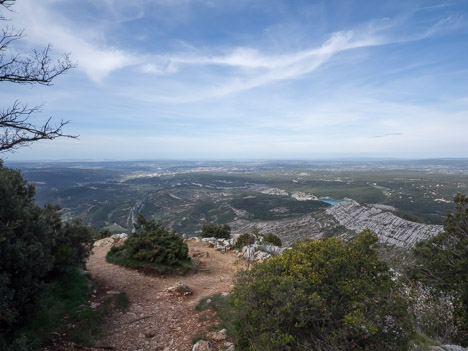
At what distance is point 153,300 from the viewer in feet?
30.4

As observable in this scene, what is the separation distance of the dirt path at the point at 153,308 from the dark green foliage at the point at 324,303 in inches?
115

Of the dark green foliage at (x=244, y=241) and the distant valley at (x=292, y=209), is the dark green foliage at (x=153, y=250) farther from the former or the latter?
the distant valley at (x=292, y=209)

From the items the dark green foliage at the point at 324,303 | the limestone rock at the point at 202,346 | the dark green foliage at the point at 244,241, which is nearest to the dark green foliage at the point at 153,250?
the dark green foliage at the point at 244,241

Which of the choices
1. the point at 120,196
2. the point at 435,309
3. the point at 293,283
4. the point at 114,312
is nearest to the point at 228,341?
the point at 293,283

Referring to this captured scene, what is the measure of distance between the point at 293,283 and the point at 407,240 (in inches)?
1982

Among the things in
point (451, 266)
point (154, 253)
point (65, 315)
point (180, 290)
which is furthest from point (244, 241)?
point (65, 315)

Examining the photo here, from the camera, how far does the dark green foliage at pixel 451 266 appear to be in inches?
262

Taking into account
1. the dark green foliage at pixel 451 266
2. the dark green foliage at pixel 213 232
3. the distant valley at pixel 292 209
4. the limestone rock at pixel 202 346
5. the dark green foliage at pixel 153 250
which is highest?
the dark green foliage at pixel 451 266

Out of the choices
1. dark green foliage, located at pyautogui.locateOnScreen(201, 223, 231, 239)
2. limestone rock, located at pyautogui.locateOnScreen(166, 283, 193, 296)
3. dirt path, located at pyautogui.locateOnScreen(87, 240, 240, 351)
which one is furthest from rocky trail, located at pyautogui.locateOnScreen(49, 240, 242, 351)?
dark green foliage, located at pyautogui.locateOnScreen(201, 223, 231, 239)

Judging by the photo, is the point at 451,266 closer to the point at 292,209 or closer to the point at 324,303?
the point at 324,303

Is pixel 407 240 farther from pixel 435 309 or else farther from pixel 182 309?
pixel 182 309

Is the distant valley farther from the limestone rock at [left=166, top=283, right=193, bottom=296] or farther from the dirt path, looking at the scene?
the limestone rock at [left=166, top=283, right=193, bottom=296]

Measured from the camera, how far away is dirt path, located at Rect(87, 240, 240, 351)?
21.1 ft

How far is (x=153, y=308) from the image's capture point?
8.57 metres
